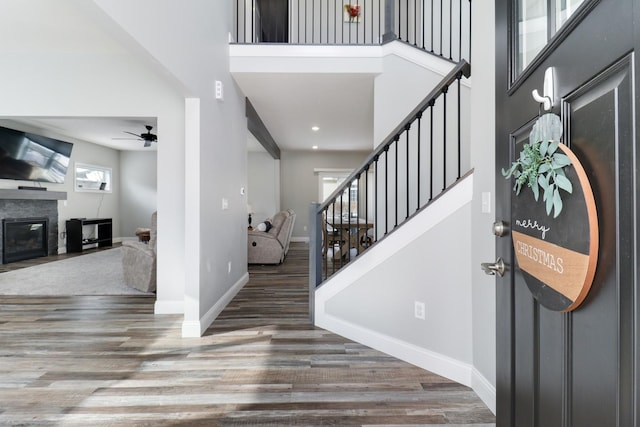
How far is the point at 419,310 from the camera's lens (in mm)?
2107

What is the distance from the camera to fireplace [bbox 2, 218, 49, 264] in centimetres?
572

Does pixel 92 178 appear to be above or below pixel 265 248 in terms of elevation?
above

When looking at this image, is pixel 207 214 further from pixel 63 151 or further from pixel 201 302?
pixel 63 151

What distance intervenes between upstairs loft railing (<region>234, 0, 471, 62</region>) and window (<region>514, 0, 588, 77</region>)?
2.57 metres

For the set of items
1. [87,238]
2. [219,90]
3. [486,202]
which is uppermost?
[219,90]

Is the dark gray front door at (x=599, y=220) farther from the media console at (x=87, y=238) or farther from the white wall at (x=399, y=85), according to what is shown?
the media console at (x=87, y=238)

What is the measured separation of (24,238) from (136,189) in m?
2.95

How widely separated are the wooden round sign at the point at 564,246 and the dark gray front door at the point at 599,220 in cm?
2

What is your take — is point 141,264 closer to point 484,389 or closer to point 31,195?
point 484,389

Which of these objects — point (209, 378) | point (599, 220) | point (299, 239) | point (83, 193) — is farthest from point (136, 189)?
point (599, 220)

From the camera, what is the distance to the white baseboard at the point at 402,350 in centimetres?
194

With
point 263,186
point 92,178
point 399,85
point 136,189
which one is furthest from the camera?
point 136,189

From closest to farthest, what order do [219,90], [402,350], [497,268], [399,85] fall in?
1. [497,268]
2. [402,350]
3. [219,90]
4. [399,85]

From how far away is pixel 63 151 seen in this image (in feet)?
21.7
